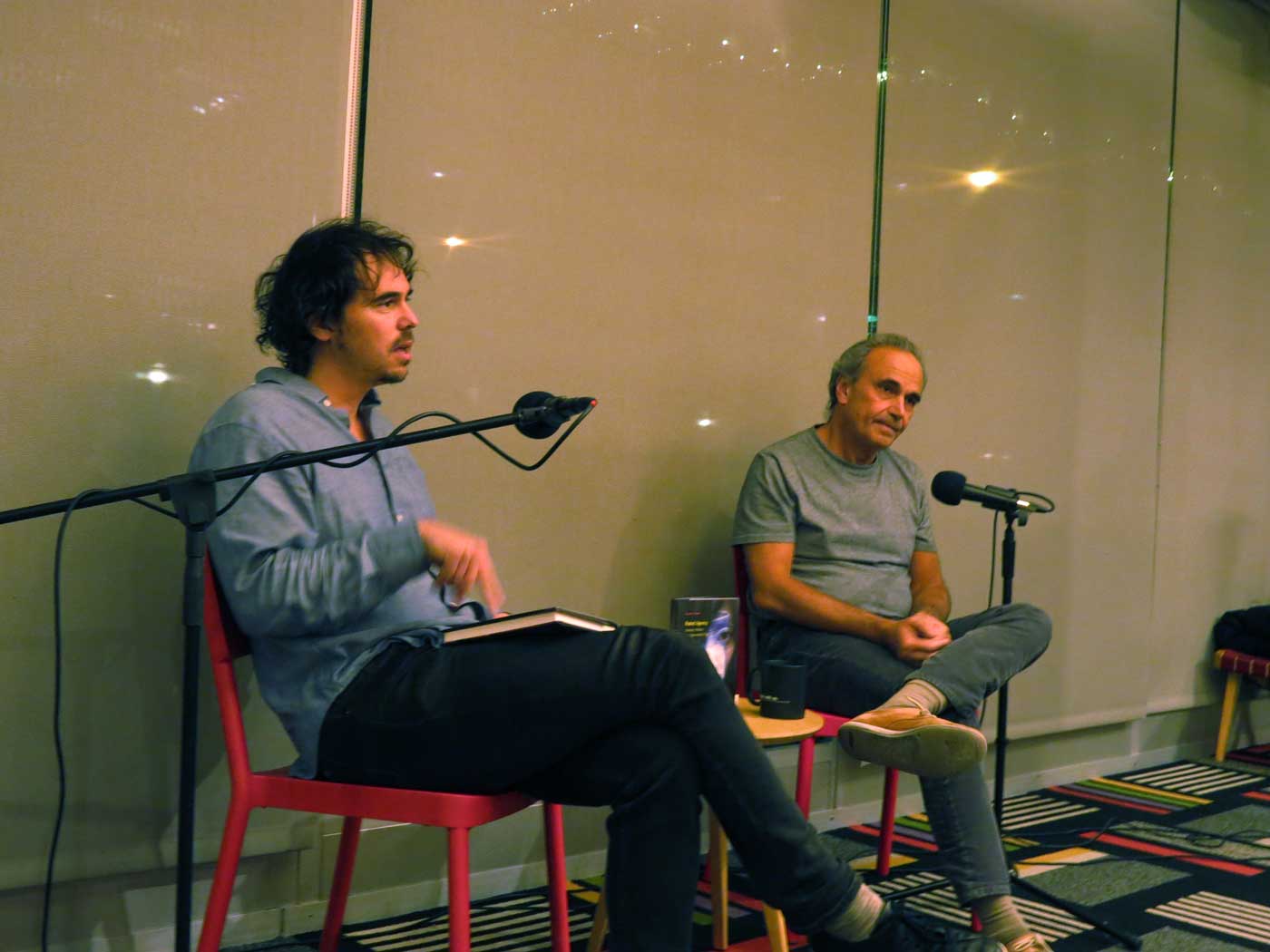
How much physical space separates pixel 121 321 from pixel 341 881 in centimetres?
101

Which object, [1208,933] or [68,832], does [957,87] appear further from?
[68,832]

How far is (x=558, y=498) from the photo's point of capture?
111 inches

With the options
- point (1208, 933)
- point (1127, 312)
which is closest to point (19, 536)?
point (1208, 933)

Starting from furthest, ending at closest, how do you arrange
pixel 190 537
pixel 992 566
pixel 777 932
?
pixel 992 566, pixel 777 932, pixel 190 537

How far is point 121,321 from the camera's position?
218 cm

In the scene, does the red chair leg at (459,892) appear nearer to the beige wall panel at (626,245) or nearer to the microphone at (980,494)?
the beige wall panel at (626,245)

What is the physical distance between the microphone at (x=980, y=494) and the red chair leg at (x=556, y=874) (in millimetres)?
1063

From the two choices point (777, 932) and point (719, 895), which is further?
point (719, 895)

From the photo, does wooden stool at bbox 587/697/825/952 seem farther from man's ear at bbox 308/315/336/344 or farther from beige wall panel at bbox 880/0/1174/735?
beige wall panel at bbox 880/0/1174/735

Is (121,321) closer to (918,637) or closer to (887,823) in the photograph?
(918,637)

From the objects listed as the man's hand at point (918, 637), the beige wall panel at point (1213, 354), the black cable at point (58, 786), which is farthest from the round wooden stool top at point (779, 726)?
the beige wall panel at point (1213, 354)

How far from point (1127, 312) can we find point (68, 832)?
352 cm

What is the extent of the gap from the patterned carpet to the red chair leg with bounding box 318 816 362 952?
0.86 feet

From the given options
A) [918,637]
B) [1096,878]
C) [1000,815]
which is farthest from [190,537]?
[1096,878]
